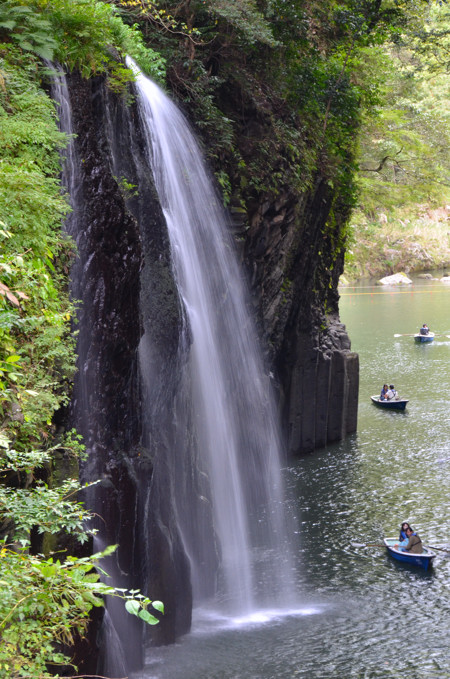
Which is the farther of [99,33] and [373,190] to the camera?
[373,190]

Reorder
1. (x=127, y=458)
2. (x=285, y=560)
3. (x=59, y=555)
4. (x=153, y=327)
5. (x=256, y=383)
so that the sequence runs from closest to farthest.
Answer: (x=59, y=555) < (x=127, y=458) < (x=153, y=327) < (x=285, y=560) < (x=256, y=383)

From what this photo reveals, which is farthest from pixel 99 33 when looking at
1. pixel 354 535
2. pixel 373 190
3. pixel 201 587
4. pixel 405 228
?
pixel 405 228

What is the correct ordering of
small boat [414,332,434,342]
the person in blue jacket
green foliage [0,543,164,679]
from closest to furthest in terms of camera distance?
green foliage [0,543,164,679] < the person in blue jacket < small boat [414,332,434,342]

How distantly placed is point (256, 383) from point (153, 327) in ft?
28.5

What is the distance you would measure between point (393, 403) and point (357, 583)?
16284mm

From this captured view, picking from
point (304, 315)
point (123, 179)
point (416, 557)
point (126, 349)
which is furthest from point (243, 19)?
point (416, 557)

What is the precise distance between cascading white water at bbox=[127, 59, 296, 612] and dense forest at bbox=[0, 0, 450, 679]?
4.30 ft

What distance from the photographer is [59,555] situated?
9.23 meters

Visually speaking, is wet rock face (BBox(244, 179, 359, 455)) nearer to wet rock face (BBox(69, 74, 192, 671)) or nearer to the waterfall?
the waterfall

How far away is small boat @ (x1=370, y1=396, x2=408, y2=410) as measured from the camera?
3099cm

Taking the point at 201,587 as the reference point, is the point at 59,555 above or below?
above

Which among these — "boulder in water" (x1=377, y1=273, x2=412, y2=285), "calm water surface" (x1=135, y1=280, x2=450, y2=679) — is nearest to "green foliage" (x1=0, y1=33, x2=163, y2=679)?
"calm water surface" (x1=135, y1=280, x2=450, y2=679)

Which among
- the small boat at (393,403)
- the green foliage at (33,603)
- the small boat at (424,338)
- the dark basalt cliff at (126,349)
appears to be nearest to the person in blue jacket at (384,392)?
the small boat at (393,403)

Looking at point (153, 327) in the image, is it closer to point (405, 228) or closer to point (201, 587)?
point (201, 587)
